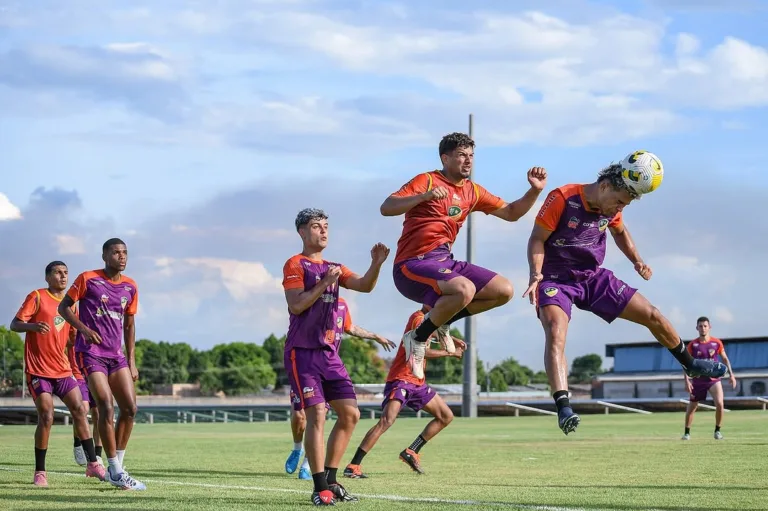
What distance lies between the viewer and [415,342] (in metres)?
10.8

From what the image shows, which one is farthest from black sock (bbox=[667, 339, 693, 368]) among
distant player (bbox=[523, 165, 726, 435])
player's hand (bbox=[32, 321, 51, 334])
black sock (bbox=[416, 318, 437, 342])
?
player's hand (bbox=[32, 321, 51, 334])

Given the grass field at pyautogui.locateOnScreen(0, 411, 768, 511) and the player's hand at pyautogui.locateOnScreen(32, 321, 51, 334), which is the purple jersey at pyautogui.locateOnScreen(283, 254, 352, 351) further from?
the player's hand at pyautogui.locateOnScreen(32, 321, 51, 334)

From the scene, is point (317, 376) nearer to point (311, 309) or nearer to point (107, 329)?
point (311, 309)

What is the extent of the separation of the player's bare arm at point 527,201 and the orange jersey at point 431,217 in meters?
0.55

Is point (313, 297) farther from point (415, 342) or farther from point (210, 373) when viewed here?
point (210, 373)

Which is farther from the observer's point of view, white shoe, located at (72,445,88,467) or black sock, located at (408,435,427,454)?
white shoe, located at (72,445,88,467)

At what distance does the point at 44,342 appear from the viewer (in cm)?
1332

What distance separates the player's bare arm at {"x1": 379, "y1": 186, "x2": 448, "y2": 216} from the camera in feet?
32.0

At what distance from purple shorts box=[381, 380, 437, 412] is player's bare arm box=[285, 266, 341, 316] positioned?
166 inches

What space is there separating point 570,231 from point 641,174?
33.1 inches

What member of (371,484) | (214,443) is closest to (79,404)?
(371,484)

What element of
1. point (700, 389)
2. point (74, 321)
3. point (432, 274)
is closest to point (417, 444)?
point (432, 274)

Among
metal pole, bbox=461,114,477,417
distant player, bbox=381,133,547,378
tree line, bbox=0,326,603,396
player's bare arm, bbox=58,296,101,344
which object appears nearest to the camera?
distant player, bbox=381,133,547,378

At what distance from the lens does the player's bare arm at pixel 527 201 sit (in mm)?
10727
